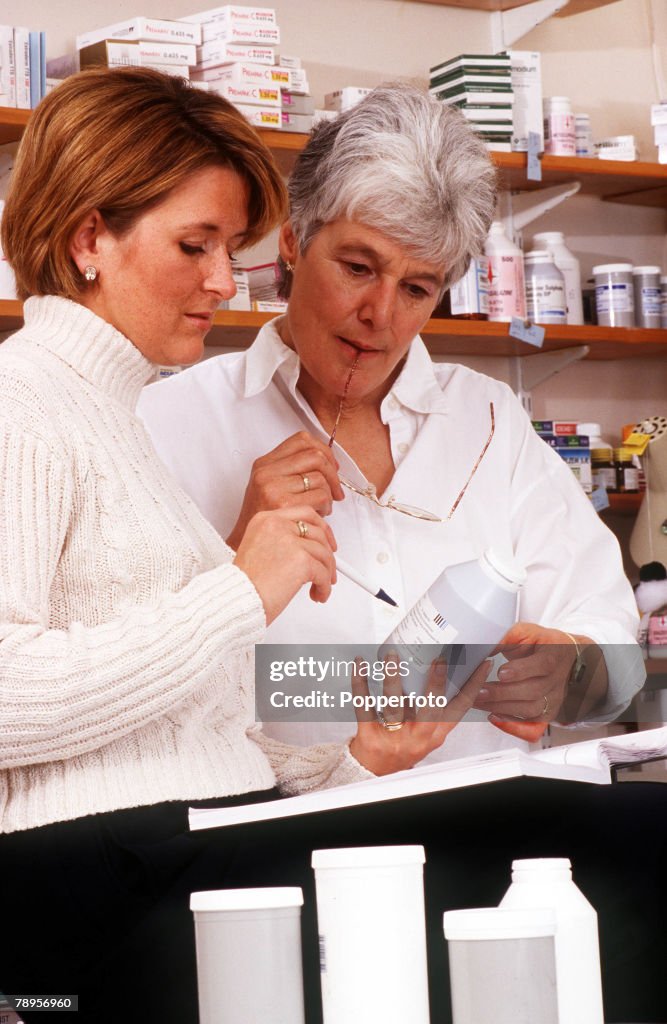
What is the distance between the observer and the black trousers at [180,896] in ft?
3.13

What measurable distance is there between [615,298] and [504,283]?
38 cm

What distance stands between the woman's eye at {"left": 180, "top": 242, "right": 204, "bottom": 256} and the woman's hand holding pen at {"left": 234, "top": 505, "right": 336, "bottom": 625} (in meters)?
0.27

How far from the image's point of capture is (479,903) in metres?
1.03

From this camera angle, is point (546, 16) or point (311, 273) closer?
point (311, 273)

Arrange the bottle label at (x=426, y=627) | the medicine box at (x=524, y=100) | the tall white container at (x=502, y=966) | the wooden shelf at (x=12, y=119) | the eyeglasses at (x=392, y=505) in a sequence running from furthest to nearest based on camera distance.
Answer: the medicine box at (x=524, y=100) < the wooden shelf at (x=12, y=119) < the eyeglasses at (x=392, y=505) < the bottle label at (x=426, y=627) < the tall white container at (x=502, y=966)

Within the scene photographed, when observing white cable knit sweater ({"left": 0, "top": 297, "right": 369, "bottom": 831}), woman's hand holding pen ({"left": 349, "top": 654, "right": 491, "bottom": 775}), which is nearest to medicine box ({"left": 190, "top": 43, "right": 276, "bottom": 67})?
white cable knit sweater ({"left": 0, "top": 297, "right": 369, "bottom": 831})

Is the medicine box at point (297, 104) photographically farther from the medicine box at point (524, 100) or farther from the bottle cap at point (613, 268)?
the bottle cap at point (613, 268)

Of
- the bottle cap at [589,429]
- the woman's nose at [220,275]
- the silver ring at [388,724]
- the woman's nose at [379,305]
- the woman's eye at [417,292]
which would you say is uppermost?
the bottle cap at [589,429]

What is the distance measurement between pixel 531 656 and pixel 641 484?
2.05m

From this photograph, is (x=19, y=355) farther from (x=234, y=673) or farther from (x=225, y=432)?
(x=225, y=432)

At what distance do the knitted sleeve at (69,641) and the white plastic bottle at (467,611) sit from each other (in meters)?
0.14

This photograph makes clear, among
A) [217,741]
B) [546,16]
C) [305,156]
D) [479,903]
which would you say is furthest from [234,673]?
[546,16]

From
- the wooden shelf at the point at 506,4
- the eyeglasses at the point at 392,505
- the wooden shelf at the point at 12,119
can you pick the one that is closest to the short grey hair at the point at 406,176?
the eyeglasses at the point at 392,505

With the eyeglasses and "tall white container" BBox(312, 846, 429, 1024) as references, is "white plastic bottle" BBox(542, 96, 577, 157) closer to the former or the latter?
the eyeglasses
